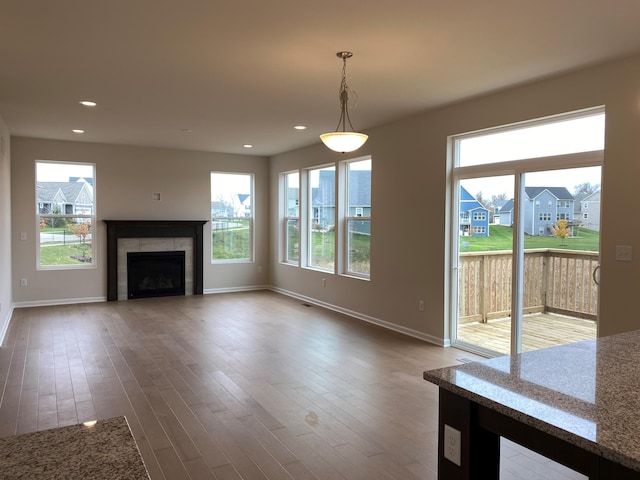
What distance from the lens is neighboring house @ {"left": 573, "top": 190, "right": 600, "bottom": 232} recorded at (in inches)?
148

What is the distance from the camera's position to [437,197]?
17.0 feet

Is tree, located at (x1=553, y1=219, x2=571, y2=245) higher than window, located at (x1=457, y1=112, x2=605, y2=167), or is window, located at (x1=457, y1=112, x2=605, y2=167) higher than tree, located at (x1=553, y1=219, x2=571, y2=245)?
window, located at (x1=457, y1=112, x2=605, y2=167)

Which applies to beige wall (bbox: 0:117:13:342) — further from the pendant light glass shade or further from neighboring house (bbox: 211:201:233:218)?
the pendant light glass shade

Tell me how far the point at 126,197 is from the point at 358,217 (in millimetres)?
3896

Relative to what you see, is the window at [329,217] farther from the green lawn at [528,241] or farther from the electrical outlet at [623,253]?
the electrical outlet at [623,253]

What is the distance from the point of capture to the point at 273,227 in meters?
9.00

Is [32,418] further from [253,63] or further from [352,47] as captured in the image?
[352,47]

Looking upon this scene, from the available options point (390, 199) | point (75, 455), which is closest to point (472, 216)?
point (390, 199)

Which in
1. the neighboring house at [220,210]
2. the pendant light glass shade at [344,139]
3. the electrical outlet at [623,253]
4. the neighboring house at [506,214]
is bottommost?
the electrical outlet at [623,253]

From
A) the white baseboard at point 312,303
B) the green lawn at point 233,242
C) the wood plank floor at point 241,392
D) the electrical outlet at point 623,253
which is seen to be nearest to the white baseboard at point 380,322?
the white baseboard at point 312,303

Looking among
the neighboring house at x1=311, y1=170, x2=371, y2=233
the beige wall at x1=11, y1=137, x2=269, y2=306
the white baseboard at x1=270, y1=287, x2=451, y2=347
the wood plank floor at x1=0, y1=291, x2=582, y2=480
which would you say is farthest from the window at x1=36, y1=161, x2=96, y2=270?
the neighboring house at x1=311, y1=170, x2=371, y2=233

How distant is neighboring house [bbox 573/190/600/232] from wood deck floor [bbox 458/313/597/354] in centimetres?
79

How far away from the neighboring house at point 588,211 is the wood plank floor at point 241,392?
1719 millimetres

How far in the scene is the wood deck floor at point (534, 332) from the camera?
3.96m
